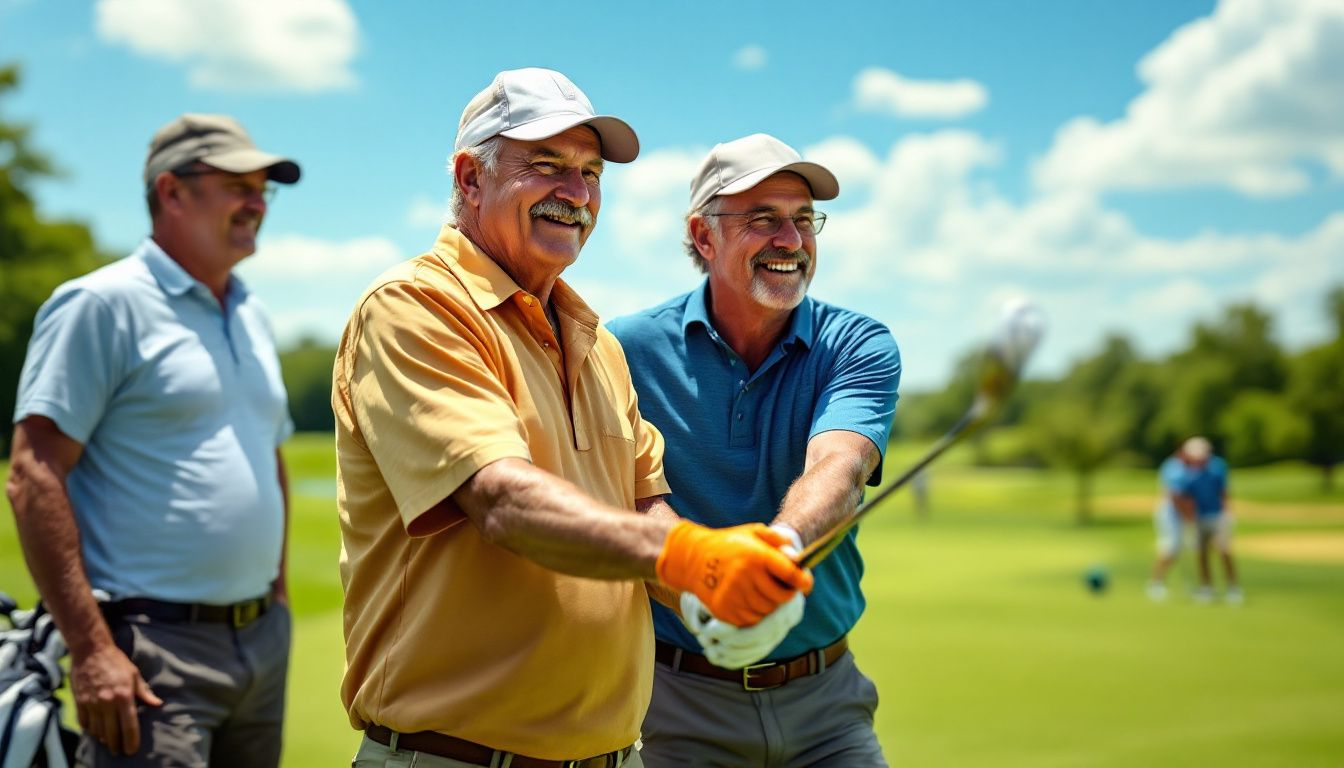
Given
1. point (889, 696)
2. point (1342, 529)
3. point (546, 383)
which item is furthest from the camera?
point (1342, 529)

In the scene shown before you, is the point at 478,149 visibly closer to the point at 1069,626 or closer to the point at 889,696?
the point at 889,696

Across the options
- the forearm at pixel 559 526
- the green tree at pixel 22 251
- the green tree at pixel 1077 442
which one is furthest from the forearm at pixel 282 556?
the green tree at pixel 22 251

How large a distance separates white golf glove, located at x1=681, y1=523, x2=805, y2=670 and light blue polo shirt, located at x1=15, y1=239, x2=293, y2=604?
2097 millimetres

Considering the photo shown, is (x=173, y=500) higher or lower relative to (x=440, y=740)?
higher

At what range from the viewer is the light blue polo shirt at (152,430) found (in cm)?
341

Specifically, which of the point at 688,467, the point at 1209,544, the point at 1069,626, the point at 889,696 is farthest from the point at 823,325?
the point at 1209,544

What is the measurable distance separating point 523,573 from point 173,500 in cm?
171

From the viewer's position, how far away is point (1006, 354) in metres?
1.78

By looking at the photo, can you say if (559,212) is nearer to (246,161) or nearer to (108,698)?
(246,161)

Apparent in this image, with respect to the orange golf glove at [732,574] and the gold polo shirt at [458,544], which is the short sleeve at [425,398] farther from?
the orange golf glove at [732,574]

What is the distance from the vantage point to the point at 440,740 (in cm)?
228

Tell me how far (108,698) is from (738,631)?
7.17 feet

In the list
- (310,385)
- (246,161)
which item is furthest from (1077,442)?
(246,161)

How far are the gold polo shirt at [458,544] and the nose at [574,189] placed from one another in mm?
234
